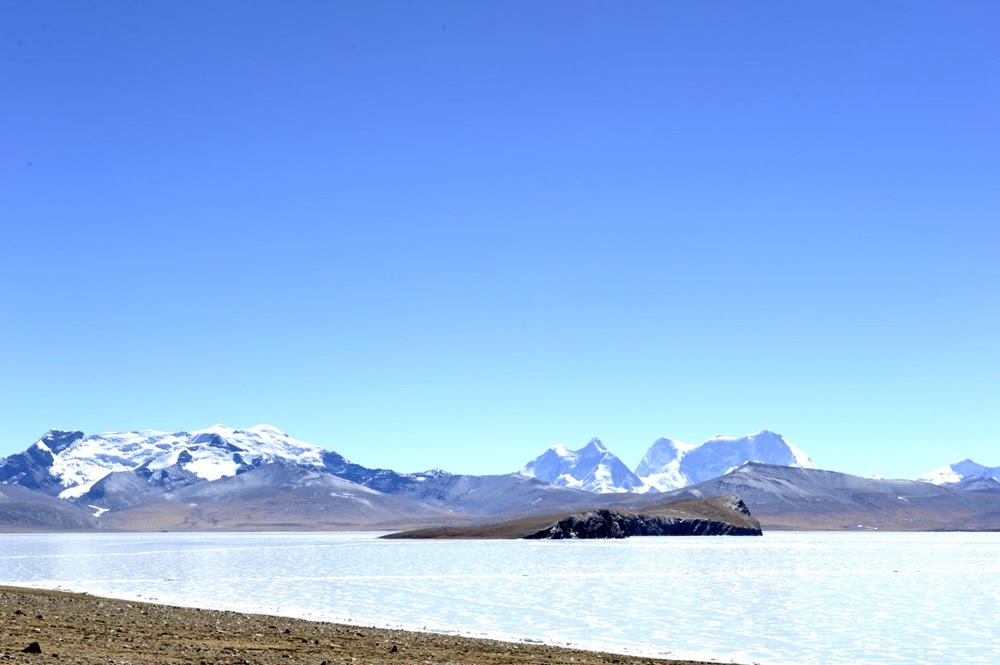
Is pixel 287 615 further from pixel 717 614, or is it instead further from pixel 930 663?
pixel 930 663

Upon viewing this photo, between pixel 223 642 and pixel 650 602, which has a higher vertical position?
pixel 650 602

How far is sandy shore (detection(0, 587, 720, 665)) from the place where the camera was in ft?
106

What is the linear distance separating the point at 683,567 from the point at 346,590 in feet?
153

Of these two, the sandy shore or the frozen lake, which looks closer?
the sandy shore

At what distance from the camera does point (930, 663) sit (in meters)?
38.6

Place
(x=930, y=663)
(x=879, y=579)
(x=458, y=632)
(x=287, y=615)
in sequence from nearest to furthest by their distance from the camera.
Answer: (x=930, y=663) → (x=458, y=632) → (x=287, y=615) → (x=879, y=579)

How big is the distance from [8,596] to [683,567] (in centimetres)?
7191

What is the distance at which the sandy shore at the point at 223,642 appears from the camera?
1277 inches

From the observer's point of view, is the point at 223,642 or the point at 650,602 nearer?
the point at 223,642

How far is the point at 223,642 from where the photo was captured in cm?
3766

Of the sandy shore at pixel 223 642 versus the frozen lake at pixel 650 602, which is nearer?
the sandy shore at pixel 223 642

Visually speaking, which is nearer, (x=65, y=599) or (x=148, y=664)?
(x=148, y=664)

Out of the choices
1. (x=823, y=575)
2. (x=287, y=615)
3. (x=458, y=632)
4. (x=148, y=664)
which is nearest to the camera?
(x=148, y=664)

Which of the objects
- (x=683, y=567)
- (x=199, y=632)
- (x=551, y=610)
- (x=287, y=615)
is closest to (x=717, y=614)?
(x=551, y=610)
